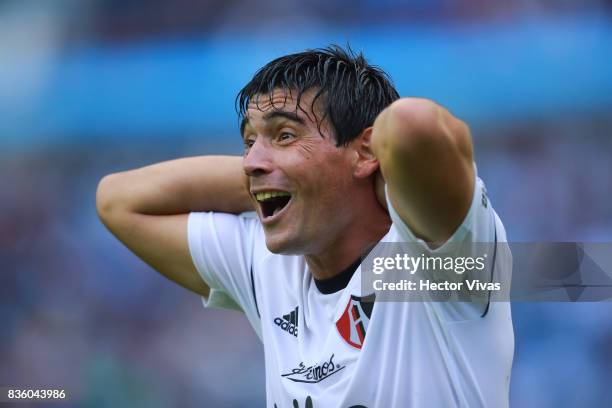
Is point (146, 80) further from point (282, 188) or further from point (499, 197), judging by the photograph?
point (282, 188)

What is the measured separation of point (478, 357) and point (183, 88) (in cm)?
306

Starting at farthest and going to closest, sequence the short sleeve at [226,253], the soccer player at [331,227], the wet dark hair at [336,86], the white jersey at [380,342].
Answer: the short sleeve at [226,253] → the wet dark hair at [336,86] → the white jersey at [380,342] → the soccer player at [331,227]

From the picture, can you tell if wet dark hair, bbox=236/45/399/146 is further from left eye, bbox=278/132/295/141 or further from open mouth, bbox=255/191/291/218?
open mouth, bbox=255/191/291/218

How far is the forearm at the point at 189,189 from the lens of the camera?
93.4 inches

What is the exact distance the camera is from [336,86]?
210 cm

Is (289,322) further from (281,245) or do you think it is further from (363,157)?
(363,157)

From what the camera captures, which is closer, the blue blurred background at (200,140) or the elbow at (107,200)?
the elbow at (107,200)

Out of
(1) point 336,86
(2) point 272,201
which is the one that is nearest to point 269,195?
(2) point 272,201

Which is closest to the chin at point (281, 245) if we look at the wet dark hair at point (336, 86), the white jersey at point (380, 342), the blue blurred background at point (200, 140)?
the white jersey at point (380, 342)

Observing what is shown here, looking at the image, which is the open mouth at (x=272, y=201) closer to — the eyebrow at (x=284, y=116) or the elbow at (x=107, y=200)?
the eyebrow at (x=284, y=116)

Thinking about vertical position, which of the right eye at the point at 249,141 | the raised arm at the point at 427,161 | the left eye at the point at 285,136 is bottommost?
the raised arm at the point at 427,161

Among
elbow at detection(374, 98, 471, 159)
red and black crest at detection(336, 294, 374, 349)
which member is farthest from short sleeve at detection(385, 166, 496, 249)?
red and black crest at detection(336, 294, 374, 349)

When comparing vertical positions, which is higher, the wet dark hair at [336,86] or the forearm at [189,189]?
the wet dark hair at [336,86]

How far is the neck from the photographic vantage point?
6.79 ft
